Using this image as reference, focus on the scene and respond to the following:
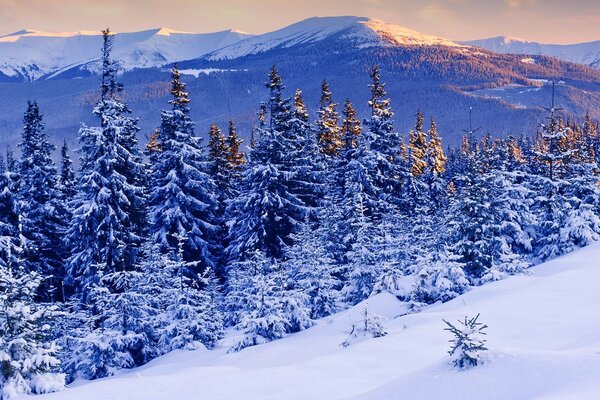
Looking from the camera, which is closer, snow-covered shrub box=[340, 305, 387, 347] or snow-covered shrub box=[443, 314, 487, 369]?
snow-covered shrub box=[443, 314, 487, 369]

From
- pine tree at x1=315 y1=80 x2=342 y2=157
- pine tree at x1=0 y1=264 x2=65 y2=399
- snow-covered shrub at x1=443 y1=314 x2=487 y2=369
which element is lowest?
pine tree at x1=0 y1=264 x2=65 y2=399

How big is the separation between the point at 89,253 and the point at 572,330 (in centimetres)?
2162

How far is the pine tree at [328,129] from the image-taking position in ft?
138

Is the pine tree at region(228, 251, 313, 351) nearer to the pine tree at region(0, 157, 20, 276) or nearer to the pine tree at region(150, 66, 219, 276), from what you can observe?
the pine tree at region(150, 66, 219, 276)

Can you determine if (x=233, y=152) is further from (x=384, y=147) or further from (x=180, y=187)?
(x=384, y=147)

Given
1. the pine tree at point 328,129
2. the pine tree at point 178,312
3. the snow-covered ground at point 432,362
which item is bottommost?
the pine tree at point 178,312

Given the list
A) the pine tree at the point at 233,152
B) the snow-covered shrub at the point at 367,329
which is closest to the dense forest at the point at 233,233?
the pine tree at the point at 233,152

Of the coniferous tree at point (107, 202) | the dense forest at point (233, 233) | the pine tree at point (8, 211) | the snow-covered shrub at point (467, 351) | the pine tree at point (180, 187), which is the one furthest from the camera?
the pine tree at point (180, 187)

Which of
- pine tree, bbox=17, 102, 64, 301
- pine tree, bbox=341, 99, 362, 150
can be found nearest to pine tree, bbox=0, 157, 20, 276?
pine tree, bbox=17, 102, 64, 301

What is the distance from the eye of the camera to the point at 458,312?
1355 centimetres

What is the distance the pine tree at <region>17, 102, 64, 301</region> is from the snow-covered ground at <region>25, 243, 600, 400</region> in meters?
16.1

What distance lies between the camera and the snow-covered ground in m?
7.08

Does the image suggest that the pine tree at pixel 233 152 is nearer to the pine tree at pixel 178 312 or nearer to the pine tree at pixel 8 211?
the pine tree at pixel 8 211

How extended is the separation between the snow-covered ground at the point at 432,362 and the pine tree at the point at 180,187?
46.8ft
